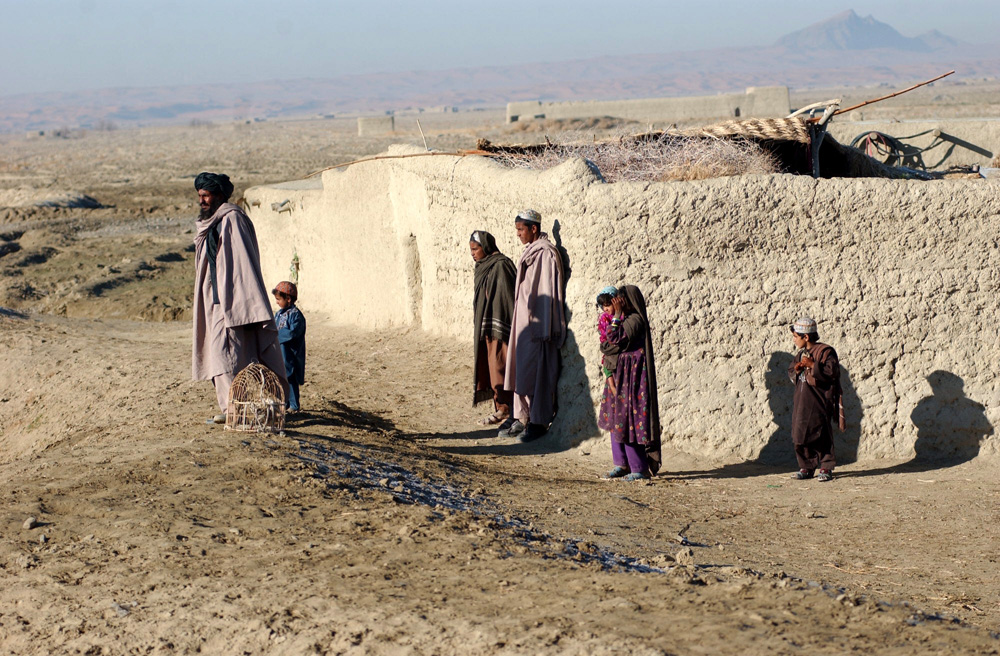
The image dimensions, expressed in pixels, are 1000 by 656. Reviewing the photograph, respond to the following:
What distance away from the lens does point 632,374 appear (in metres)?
5.76

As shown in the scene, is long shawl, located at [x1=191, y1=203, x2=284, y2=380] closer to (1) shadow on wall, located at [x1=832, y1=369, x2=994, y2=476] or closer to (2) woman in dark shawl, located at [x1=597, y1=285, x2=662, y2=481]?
(2) woman in dark shawl, located at [x1=597, y1=285, x2=662, y2=481]

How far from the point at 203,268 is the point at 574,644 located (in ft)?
12.1

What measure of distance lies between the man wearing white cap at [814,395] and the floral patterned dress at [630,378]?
2.82ft

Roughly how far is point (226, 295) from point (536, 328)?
1.95 metres

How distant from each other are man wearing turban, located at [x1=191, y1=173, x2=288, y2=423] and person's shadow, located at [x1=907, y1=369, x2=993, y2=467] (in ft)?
12.5

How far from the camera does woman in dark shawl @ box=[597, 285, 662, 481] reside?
5.73 metres

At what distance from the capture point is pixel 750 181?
6.04 m

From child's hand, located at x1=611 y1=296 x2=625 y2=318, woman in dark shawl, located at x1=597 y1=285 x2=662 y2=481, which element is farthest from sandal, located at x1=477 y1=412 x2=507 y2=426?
child's hand, located at x1=611 y1=296 x2=625 y2=318

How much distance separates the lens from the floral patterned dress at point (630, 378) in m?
5.71

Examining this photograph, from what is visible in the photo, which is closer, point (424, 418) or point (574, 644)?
point (574, 644)

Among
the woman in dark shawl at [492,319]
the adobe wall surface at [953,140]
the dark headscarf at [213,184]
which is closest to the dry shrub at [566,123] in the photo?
the adobe wall surface at [953,140]

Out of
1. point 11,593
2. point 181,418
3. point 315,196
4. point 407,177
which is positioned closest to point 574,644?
point 11,593

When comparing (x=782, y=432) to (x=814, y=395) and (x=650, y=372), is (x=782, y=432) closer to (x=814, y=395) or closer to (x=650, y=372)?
(x=814, y=395)

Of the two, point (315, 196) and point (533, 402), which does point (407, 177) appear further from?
point (533, 402)
